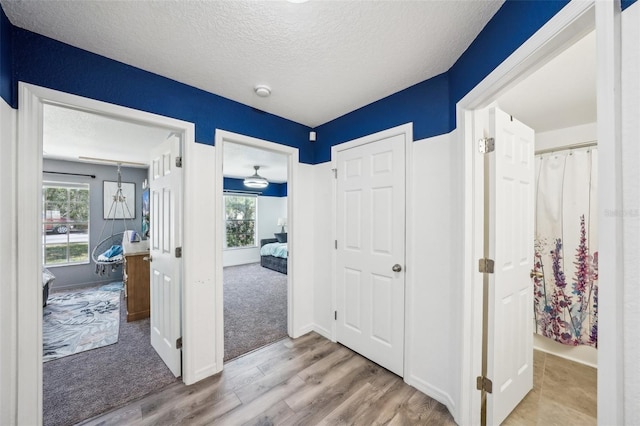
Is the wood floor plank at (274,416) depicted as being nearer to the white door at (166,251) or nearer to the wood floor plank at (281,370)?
the wood floor plank at (281,370)

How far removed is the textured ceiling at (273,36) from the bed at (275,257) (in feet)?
14.6

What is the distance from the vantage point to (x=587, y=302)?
219 centimetres

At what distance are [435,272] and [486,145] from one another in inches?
37.2

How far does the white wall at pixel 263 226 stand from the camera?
6.67 m

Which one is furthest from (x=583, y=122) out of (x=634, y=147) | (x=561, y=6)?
(x=634, y=147)

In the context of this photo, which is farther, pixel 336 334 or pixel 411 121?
pixel 336 334

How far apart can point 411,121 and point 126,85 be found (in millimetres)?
2157

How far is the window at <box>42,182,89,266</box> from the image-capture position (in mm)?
4453

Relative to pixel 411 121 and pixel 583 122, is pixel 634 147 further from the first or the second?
pixel 583 122

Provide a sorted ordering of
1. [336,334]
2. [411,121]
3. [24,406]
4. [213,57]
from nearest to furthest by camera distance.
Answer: [24,406], [213,57], [411,121], [336,334]

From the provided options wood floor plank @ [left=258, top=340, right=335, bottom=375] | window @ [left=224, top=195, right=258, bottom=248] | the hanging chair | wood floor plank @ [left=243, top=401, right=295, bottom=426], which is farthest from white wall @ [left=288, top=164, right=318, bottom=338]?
window @ [left=224, top=195, right=258, bottom=248]

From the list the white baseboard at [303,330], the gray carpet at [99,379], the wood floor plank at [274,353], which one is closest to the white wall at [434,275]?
the wood floor plank at [274,353]

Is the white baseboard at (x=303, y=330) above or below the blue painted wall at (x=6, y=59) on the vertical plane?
below

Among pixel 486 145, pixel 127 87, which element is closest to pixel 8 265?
pixel 127 87
